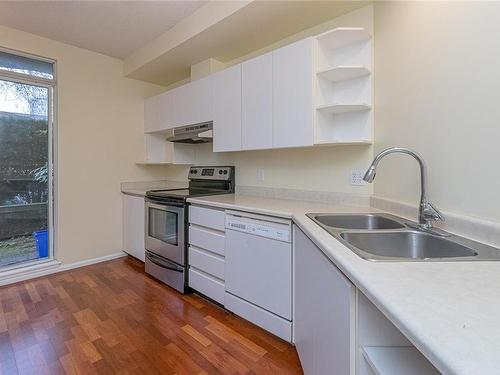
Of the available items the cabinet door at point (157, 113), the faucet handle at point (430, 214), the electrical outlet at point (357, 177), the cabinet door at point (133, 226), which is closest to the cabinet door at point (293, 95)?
the electrical outlet at point (357, 177)

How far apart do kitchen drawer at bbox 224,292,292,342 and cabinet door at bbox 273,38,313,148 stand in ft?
3.93

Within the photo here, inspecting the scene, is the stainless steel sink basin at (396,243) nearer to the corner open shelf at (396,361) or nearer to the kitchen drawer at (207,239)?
the corner open shelf at (396,361)

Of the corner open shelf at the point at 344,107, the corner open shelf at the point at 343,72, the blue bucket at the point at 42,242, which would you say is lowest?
the blue bucket at the point at 42,242

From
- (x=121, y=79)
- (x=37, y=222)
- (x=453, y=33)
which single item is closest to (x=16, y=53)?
(x=121, y=79)

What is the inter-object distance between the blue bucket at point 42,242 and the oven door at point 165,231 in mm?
1123

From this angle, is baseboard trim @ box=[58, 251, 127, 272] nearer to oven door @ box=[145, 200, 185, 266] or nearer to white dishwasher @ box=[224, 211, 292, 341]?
oven door @ box=[145, 200, 185, 266]

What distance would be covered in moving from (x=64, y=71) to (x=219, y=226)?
2549 mm

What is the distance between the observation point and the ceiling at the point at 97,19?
2152 mm

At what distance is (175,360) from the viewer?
151 cm

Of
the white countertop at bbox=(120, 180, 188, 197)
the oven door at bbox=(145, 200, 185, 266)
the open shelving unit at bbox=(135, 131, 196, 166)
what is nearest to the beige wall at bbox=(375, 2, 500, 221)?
the oven door at bbox=(145, 200, 185, 266)

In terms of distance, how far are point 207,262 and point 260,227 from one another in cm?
68

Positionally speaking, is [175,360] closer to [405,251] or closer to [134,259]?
[405,251]

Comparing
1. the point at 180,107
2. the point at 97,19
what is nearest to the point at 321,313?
the point at 180,107

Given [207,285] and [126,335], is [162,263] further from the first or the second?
[126,335]
